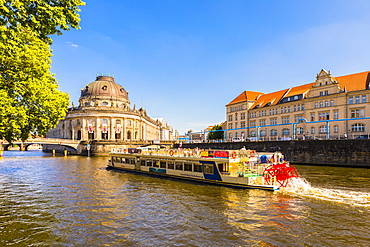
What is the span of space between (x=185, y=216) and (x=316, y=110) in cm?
5373

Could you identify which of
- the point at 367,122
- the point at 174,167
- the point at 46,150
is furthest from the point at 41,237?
the point at 46,150

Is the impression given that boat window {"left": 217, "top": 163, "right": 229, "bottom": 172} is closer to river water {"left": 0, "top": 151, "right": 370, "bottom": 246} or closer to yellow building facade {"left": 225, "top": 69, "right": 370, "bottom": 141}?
river water {"left": 0, "top": 151, "right": 370, "bottom": 246}

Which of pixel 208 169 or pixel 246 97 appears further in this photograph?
pixel 246 97

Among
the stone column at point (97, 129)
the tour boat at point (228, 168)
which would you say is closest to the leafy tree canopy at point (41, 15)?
the tour boat at point (228, 168)

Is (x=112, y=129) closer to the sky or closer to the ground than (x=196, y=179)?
closer to the sky

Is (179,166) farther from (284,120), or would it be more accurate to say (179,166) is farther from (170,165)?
(284,120)

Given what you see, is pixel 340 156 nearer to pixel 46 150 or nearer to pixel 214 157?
pixel 214 157

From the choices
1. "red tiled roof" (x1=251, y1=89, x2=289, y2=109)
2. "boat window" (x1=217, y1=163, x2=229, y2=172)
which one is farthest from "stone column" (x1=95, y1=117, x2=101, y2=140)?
"boat window" (x1=217, y1=163, x2=229, y2=172)

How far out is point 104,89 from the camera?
367 feet

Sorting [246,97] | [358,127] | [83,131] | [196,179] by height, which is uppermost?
[246,97]

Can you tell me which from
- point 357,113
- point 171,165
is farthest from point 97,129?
point 357,113

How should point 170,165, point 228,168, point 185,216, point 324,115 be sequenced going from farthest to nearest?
point 324,115 → point 170,165 → point 228,168 → point 185,216

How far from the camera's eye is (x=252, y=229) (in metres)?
12.8

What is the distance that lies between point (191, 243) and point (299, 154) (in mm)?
41238
